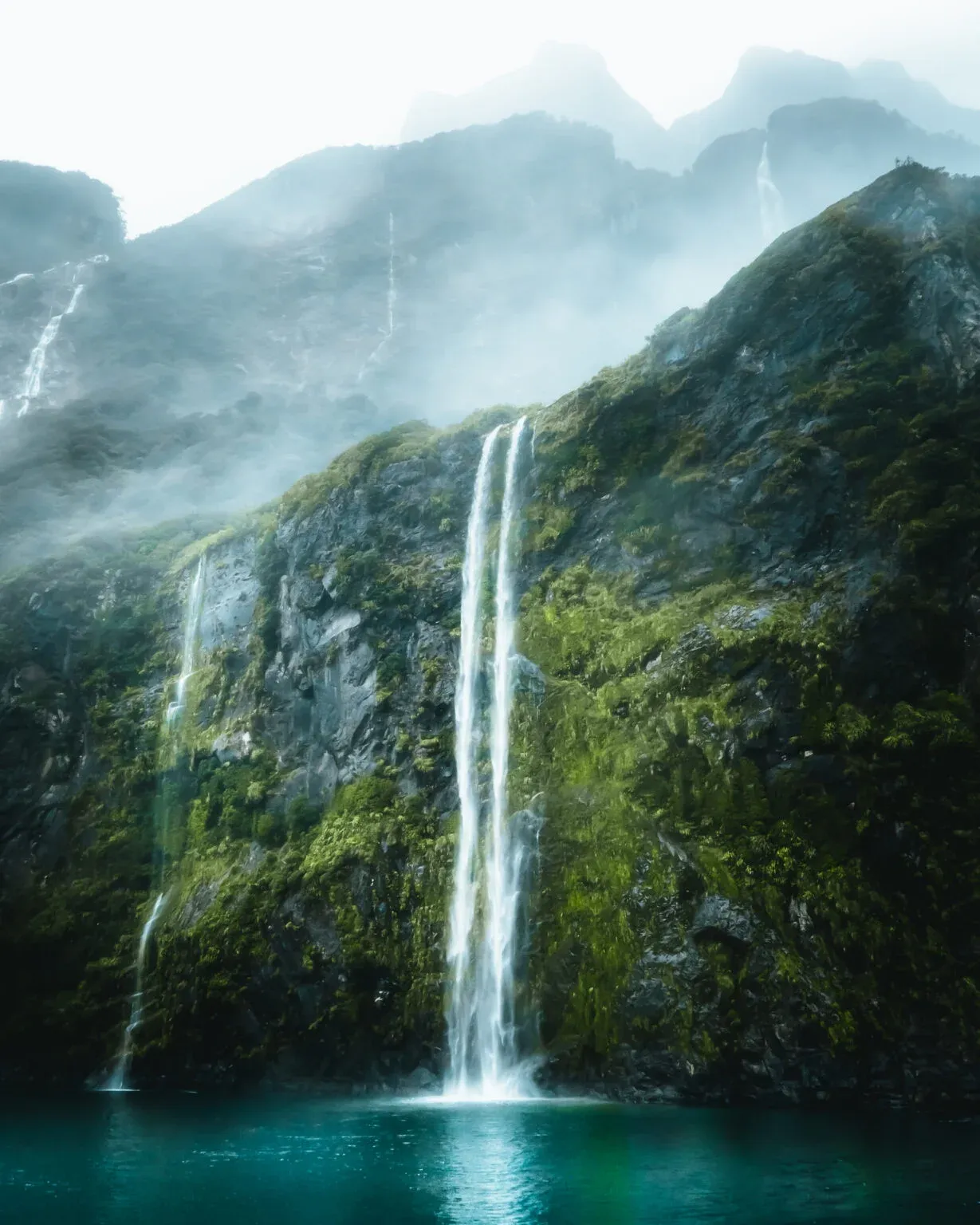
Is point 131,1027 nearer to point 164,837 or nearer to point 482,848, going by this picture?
point 164,837

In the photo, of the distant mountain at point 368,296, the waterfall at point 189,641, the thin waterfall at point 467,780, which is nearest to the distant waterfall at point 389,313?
the distant mountain at point 368,296

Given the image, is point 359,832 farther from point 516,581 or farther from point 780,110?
point 780,110

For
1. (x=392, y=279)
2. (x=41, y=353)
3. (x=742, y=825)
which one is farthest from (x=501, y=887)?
(x=392, y=279)

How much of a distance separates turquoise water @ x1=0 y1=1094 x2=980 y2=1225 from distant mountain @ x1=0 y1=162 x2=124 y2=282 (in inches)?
3096

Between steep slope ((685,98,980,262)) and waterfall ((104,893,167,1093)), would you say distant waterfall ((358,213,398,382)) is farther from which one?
waterfall ((104,893,167,1093))

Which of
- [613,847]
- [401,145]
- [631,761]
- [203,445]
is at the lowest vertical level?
[613,847]

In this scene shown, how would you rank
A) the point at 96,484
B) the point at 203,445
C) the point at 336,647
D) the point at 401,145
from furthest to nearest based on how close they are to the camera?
1. the point at 401,145
2. the point at 203,445
3. the point at 96,484
4. the point at 336,647

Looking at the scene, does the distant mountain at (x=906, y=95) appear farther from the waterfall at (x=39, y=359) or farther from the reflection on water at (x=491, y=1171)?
the reflection on water at (x=491, y=1171)

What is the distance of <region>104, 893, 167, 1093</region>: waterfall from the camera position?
951 inches

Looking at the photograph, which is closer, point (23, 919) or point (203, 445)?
point (23, 919)

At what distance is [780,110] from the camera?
9150 cm

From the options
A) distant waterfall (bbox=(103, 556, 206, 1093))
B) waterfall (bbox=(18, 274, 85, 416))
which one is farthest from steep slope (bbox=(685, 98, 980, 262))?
distant waterfall (bbox=(103, 556, 206, 1093))

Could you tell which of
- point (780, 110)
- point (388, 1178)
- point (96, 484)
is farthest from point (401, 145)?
point (388, 1178)

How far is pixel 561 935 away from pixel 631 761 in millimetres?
4128
